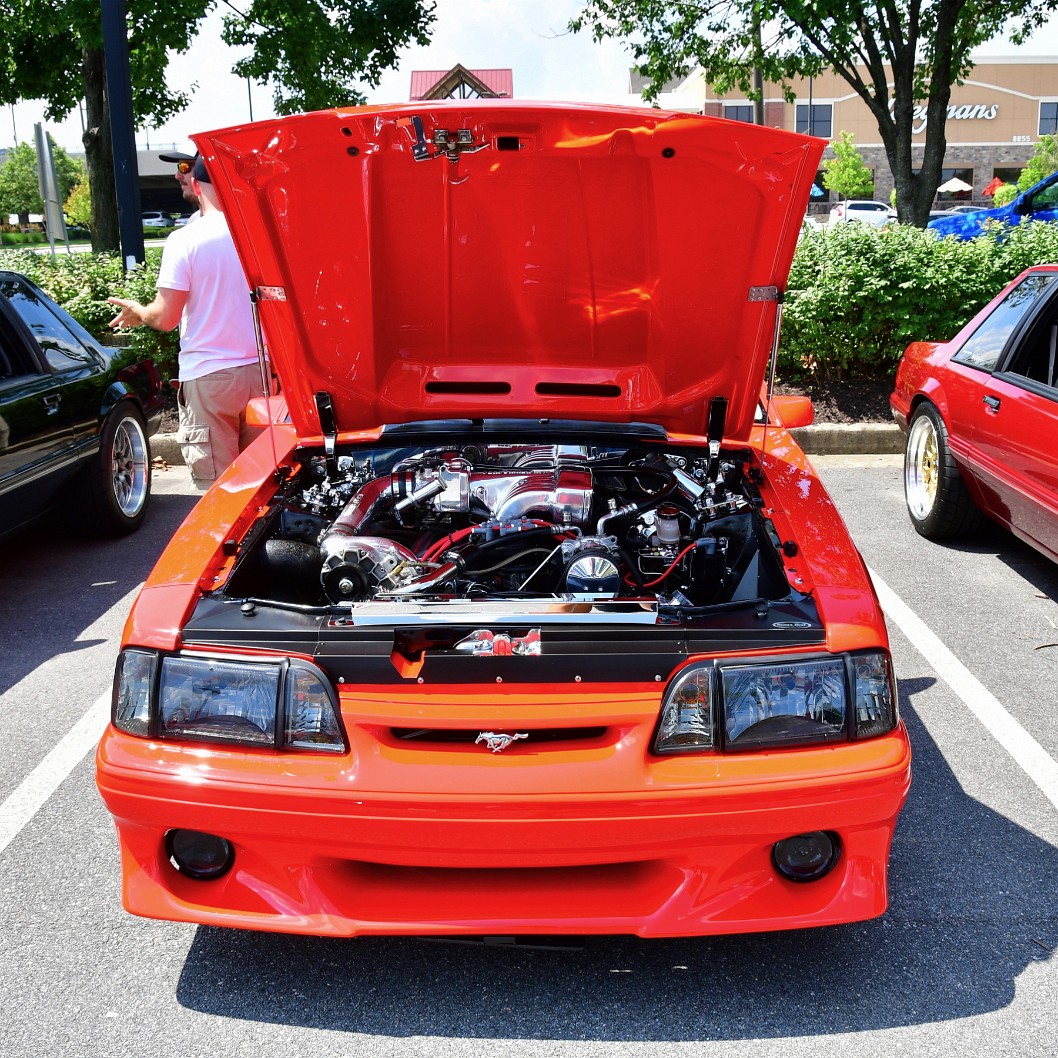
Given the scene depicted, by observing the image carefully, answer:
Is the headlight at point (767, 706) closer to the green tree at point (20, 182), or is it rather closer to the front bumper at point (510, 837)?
the front bumper at point (510, 837)

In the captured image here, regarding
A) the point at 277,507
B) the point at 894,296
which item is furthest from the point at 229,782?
the point at 894,296

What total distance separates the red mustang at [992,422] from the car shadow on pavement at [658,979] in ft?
7.40

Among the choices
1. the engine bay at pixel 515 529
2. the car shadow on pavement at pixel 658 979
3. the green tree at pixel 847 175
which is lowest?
the car shadow on pavement at pixel 658 979

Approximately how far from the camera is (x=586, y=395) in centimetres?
330

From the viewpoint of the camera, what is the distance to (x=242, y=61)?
45.1ft

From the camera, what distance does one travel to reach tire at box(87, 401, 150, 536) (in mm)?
5578

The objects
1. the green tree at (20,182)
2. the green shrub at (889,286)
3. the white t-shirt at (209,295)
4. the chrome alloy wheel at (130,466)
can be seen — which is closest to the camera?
the white t-shirt at (209,295)

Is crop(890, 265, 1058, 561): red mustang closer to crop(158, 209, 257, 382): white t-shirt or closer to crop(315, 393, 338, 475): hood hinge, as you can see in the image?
crop(315, 393, 338, 475): hood hinge

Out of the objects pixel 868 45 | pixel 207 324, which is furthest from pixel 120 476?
pixel 868 45

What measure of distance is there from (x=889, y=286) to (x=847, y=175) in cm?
4807

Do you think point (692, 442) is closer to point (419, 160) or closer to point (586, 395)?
point (586, 395)

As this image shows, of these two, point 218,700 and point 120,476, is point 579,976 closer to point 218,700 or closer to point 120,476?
point 218,700

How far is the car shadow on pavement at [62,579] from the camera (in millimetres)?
4422

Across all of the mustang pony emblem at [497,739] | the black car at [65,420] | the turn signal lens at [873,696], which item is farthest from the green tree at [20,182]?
the turn signal lens at [873,696]
